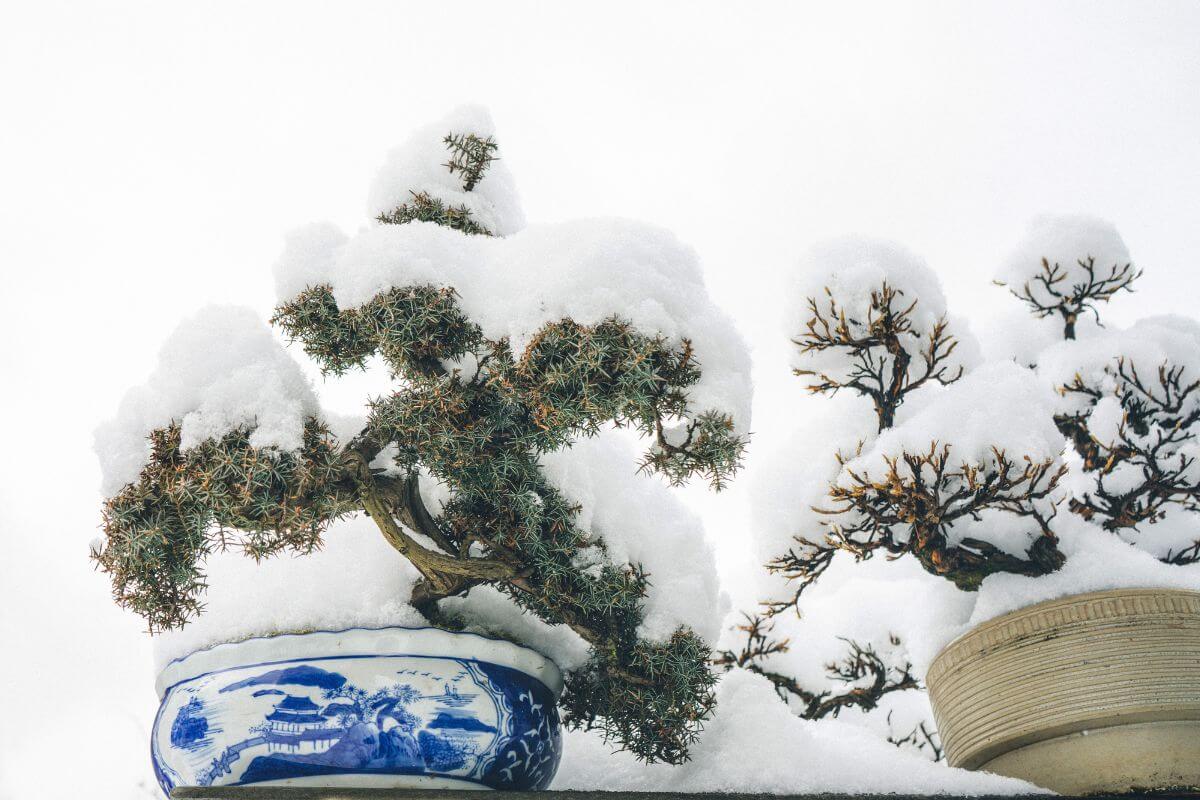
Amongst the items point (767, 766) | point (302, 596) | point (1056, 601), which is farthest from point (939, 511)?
point (302, 596)

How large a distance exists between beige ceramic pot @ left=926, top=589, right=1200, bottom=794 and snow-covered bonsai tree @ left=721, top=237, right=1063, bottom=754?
0.08m

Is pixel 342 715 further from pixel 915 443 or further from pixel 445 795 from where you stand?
pixel 915 443

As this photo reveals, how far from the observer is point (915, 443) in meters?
0.91

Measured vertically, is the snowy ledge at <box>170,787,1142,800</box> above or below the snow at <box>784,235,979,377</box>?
below

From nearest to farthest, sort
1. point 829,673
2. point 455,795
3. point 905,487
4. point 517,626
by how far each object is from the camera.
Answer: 1. point 455,795
2. point 905,487
3. point 517,626
4. point 829,673

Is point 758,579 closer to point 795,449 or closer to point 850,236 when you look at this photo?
point 795,449

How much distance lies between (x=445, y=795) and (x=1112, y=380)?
0.96 metres

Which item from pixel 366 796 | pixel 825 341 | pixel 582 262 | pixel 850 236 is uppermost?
pixel 850 236

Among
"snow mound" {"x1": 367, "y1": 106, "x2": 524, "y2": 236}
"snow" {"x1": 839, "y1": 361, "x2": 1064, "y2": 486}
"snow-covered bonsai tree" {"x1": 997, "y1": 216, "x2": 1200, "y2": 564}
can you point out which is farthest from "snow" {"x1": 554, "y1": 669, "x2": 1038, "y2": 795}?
"snow mound" {"x1": 367, "y1": 106, "x2": 524, "y2": 236}

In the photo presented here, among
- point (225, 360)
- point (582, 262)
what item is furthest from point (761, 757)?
point (225, 360)

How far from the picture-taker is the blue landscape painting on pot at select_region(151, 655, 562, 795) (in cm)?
80

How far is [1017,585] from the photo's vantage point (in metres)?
0.96

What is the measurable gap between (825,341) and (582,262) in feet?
1.14

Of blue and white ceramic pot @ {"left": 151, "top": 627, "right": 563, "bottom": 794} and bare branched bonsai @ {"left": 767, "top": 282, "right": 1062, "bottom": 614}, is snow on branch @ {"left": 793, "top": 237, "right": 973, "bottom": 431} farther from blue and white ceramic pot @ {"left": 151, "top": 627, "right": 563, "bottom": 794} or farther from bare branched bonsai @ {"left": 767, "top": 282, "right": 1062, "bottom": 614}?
blue and white ceramic pot @ {"left": 151, "top": 627, "right": 563, "bottom": 794}
